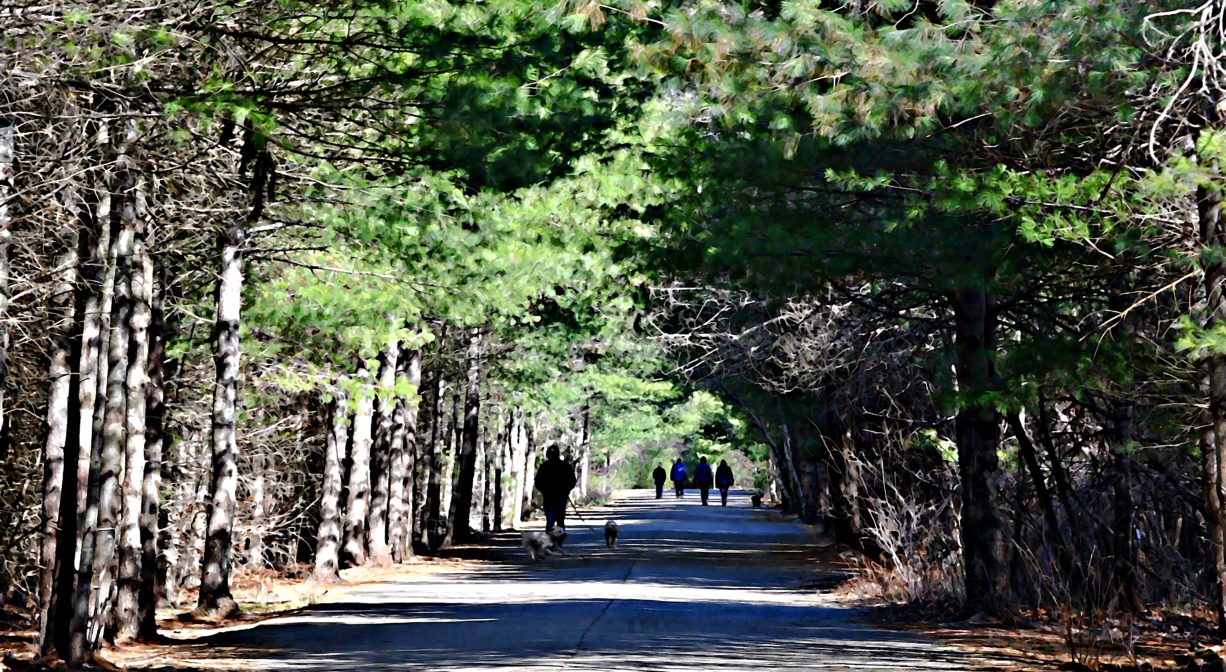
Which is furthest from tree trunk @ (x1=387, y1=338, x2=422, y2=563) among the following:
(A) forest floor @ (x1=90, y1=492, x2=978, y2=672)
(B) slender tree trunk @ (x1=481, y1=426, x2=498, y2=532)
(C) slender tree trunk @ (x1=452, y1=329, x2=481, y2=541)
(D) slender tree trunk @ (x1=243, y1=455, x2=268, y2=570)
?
(B) slender tree trunk @ (x1=481, y1=426, x2=498, y2=532)

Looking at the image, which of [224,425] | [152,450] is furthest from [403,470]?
[152,450]

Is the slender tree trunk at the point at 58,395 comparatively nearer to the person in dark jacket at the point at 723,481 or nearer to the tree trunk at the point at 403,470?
the tree trunk at the point at 403,470

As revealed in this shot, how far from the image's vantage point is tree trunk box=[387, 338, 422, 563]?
101 feet

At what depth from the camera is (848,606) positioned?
2202 centimetres

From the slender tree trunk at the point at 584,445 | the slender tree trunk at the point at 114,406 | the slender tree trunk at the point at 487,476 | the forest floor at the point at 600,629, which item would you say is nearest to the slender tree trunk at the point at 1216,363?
the forest floor at the point at 600,629

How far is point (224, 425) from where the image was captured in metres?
19.8

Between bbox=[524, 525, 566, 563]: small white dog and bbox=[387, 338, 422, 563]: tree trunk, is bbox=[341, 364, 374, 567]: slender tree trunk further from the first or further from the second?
bbox=[524, 525, 566, 563]: small white dog

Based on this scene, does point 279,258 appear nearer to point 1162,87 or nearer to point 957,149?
point 957,149

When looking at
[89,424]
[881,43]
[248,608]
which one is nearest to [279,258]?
[248,608]

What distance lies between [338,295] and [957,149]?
26.8ft

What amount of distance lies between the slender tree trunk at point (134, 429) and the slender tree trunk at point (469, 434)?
1787 centimetres

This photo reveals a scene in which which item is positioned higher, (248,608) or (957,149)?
(957,149)

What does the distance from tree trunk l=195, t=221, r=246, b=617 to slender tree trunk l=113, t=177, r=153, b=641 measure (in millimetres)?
2479

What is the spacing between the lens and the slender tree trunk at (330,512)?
85.7ft
